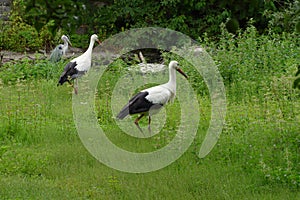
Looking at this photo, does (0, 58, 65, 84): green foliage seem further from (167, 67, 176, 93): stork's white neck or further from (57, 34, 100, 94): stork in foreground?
(167, 67, 176, 93): stork's white neck

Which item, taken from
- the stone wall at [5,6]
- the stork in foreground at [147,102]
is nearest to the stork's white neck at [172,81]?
the stork in foreground at [147,102]

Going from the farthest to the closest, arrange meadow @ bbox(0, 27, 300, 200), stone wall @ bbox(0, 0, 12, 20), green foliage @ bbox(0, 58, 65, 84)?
stone wall @ bbox(0, 0, 12, 20) → green foliage @ bbox(0, 58, 65, 84) → meadow @ bbox(0, 27, 300, 200)

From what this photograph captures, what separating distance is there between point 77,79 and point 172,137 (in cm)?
370

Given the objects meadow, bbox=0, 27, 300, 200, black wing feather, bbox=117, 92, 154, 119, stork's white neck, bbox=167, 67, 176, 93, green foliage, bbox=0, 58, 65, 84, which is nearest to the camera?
meadow, bbox=0, 27, 300, 200

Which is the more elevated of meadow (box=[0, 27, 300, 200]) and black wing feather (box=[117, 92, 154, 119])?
black wing feather (box=[117, 92, 154, 119])

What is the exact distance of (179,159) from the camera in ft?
18.9

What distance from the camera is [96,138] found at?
6.59 m

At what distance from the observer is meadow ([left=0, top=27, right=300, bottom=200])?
4891 mm

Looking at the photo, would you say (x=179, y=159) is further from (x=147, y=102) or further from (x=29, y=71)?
(x=29, y=71)

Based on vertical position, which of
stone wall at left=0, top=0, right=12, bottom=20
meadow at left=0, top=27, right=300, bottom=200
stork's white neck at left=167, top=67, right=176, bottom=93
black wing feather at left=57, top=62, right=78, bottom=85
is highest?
stone wall at left=0, top=0, right=12, bottom=20

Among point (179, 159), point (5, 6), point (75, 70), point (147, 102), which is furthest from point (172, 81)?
point (5, 6)

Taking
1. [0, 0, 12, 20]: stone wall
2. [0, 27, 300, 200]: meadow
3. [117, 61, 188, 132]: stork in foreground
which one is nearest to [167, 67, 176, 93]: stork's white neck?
[117, 61, 188, 132]: stork in foreground

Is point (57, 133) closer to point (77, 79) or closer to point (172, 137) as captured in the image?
point (172, 137)

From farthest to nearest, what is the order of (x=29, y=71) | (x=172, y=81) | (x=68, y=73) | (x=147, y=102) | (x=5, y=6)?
1. (x=5, y=6)
2. (x=29, y=71)
3. (x=68, y=73)
4. (x=172, y=81)
5. (x=147, y=102)
